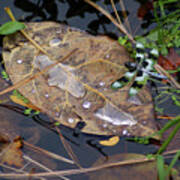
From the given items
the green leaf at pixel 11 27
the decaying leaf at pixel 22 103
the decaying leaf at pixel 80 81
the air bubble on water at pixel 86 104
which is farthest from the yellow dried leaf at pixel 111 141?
the green leaf at pixel 11 27

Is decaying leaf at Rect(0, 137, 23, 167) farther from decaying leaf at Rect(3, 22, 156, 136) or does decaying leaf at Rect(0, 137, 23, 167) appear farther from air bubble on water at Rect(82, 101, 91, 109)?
air bubble on water at Rect(82, 101, 91, 109)

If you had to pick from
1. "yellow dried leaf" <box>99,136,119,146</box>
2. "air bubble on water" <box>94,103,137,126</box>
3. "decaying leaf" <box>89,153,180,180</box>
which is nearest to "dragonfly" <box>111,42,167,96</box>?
"air bubble on water" <box>94,103,137,126</box>

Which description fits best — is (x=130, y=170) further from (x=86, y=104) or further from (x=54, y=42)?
(x=54, y=42)

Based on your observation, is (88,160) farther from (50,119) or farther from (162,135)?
(162,135)

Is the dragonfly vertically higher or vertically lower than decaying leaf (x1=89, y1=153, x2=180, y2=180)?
higher

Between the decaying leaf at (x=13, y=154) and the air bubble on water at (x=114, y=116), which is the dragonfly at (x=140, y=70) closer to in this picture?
the air bubble on water at (x=114, y=116)

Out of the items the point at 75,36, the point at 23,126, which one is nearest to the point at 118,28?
the point at 75,36
